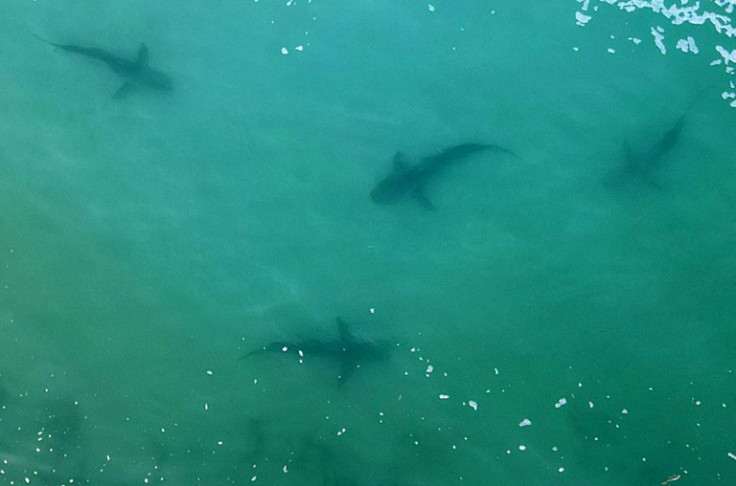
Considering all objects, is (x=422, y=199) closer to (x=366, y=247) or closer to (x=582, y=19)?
(x=366, y=247)

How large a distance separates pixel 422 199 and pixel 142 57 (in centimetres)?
316

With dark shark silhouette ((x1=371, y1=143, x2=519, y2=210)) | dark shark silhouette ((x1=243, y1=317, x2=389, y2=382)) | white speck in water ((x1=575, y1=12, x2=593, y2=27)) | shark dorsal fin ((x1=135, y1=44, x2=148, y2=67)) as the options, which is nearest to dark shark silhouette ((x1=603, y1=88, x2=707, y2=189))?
dark shark silhouette ((x1=371, y1=143, x2=519, y2=210))

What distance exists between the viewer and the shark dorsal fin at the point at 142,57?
8008 mm

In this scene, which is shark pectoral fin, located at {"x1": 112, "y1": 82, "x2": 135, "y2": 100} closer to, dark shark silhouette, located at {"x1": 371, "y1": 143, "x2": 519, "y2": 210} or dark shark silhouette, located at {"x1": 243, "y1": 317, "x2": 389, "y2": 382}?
dark shark silhouette, located at {"x1": 371, "y1": 143, "x2": 519, "y2": 210}

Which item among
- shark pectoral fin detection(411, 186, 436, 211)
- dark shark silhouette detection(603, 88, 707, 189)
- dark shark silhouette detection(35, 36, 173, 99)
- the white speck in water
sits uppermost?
the white speck in water

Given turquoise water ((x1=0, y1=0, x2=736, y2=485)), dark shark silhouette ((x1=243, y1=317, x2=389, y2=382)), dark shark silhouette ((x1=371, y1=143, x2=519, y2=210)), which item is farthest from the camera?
dark shark silhouette ((x1=371, y1=143, x2=519, y2=210))

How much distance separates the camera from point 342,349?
287 inches

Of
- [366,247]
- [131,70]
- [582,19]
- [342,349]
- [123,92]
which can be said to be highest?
[582,19]

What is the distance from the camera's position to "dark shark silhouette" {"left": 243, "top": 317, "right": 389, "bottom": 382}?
7242 mm

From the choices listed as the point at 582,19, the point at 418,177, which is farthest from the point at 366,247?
the point at 582,19

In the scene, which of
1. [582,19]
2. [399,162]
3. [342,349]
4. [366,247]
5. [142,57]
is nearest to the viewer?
[342,349]

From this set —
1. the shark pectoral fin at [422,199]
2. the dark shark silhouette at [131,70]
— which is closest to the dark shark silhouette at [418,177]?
the shark pectoral fin at [422,199]

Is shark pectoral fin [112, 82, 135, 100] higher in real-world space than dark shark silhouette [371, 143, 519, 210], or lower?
lower

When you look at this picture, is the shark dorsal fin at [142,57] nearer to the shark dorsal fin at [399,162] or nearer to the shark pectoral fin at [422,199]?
the shark dorsal fin at [399,162]
